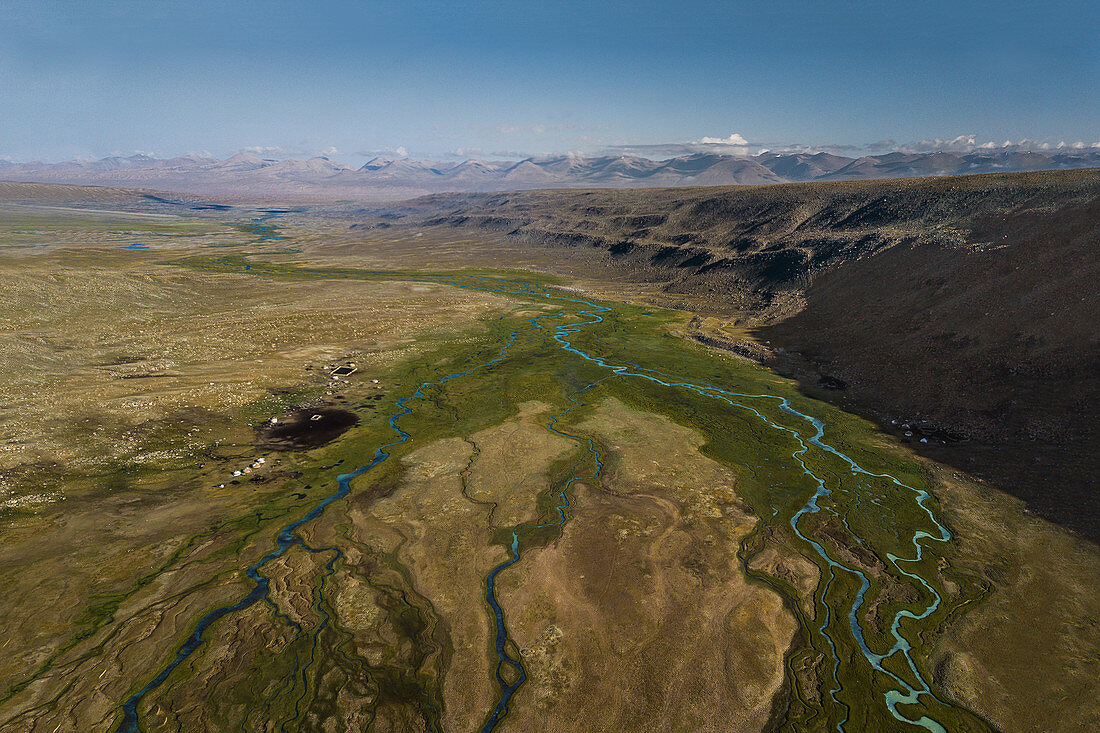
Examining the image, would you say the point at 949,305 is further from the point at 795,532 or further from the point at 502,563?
the point at 502,563

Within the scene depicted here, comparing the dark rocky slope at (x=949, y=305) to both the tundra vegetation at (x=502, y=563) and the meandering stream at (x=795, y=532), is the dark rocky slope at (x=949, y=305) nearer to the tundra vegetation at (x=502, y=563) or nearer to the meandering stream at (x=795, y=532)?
the tundra vegetation at (x=502, y=563)

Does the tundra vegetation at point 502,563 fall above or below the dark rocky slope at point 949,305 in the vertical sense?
below

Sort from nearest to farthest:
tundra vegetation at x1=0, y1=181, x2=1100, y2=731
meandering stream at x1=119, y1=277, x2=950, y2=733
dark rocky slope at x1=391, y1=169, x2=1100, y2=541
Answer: tundra vegetation at x1=0, y1=181, x2=1100, y2=731, meandering stream at x1=119, y1=277, x2=950, y2=733, dark rocky slope at x1=391, y1=169, x2=1100, y2=541

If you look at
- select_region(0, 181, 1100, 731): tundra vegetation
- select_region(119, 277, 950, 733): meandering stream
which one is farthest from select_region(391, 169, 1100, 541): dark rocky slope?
select_region(119, 277, 950, 733): meandering stream

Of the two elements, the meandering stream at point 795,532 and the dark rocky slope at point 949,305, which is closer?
the meandering stream at point 795,532

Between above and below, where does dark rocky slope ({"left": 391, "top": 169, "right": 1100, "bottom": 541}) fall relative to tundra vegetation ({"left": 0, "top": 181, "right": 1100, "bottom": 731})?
above

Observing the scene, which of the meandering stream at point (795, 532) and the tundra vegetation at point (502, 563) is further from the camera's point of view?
the meandering stream at point (795, 532)

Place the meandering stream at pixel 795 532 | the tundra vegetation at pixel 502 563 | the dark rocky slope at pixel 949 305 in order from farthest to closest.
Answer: the dark rocky slope at pixel 949 305, the meandering stream at pixel 795 532, the tundra vegetation at pixel 502 563

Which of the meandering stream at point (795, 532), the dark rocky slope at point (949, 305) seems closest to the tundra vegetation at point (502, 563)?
the meandering stream at point (795, 532)

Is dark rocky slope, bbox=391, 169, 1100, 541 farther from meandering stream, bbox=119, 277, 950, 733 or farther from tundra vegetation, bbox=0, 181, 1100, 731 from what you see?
meandering stream, bbox=119, 277, 950, 733

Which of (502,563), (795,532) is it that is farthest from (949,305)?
(502,563)

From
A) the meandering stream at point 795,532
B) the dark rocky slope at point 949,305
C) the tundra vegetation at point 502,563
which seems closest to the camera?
the tundra vegetation at point 502,563
